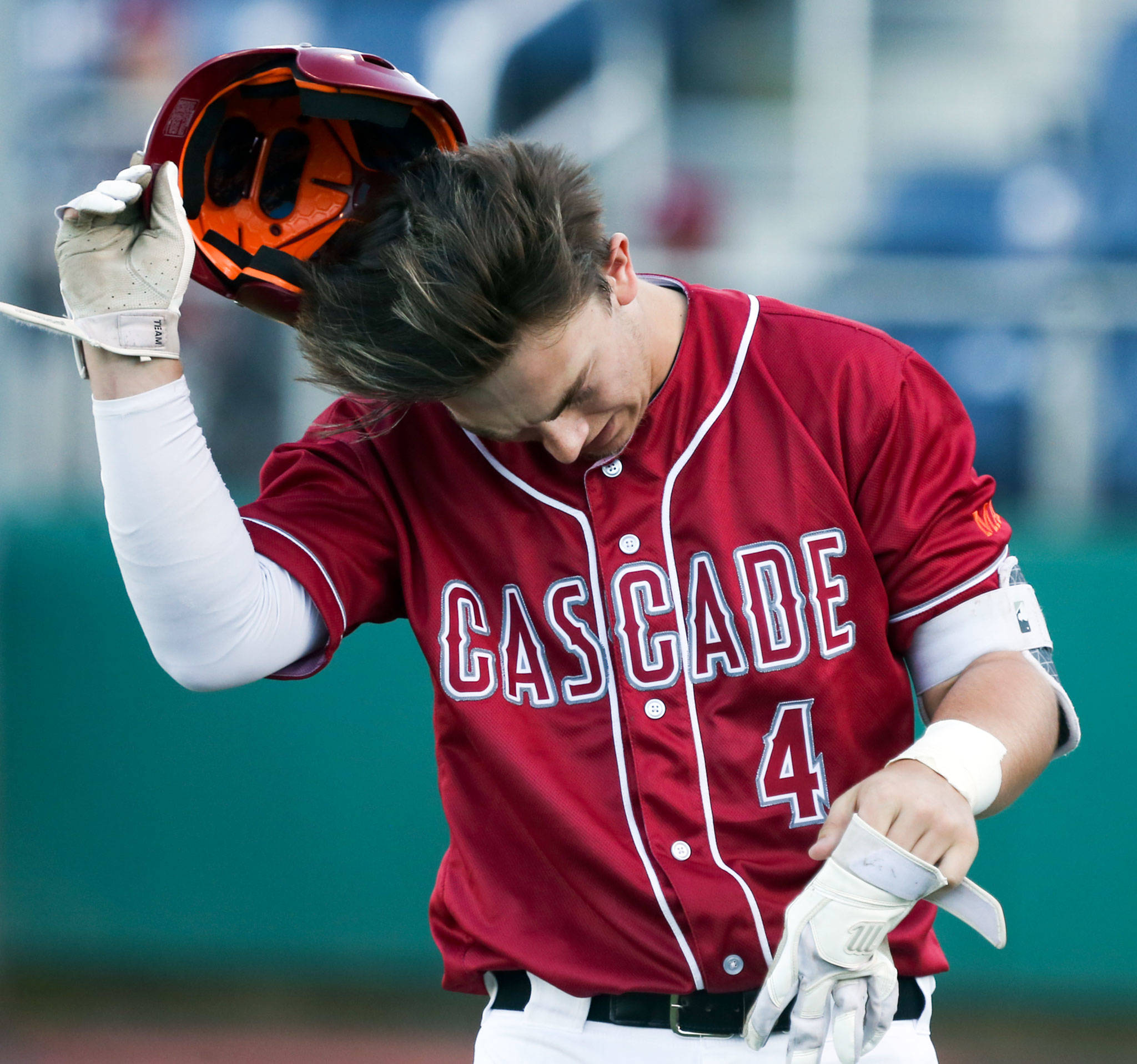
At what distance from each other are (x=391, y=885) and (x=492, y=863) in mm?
2281

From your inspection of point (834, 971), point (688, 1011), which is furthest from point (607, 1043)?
point (834, 971)

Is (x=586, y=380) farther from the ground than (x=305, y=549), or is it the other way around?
(x=586, y=380)

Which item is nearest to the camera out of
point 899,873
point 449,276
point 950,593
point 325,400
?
point 899,873

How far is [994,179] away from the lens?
4.81 m

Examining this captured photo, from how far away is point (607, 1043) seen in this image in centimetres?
159

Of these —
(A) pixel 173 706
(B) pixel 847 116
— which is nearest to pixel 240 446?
(A) pixel 173 706

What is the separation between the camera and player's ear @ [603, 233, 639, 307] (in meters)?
1.58

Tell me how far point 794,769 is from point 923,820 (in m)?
0.28

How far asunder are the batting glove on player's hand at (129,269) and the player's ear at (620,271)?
47 cm

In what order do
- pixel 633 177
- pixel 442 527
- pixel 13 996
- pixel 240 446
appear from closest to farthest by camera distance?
pixel 442 527
pixel 13 996
pixel 240 446
pixel 633 177

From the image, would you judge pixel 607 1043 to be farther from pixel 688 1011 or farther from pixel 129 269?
pixel 129 269

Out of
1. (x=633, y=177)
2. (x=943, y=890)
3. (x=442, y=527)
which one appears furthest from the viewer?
(x=633, y=177)

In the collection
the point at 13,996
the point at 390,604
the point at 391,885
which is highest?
the point at 390,604

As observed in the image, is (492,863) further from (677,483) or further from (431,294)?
(431,294)
